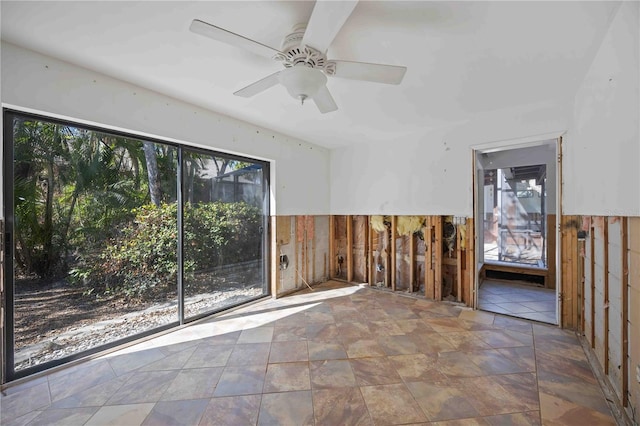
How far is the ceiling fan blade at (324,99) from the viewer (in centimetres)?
191

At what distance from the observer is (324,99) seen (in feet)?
6.60

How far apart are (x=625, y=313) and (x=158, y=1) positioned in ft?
10.7

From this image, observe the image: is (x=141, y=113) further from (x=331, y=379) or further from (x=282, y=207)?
(x=331, y=379)

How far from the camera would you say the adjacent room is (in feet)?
5.13

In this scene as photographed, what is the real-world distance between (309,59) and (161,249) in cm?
245

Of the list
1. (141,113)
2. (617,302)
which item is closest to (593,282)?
(617,302)

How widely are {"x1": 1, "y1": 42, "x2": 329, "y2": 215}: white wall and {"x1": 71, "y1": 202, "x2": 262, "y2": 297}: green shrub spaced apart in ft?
2.45

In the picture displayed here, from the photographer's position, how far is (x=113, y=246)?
2.49 metres

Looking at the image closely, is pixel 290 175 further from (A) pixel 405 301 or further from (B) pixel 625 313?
(B) pixel 625 313

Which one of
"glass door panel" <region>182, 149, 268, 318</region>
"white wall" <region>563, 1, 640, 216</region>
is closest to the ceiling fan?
"white wall" <region>563, 1, 640, 216</region>

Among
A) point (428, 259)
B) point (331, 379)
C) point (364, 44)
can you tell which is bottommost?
point (331, 379)

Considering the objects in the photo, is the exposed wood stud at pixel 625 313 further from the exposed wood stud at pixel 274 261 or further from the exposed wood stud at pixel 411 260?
the exposed wood stud at pixel 274 261

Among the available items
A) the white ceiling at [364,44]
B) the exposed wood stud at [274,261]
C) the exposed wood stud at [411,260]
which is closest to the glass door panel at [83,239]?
the white ceiling at [364,44]

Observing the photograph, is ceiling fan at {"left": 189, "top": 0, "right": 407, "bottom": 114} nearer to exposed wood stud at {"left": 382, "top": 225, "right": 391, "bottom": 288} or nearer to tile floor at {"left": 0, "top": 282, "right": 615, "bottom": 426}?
tile floor at {"left": 0, "top": 282, "right": 615, "bottom": 426}
